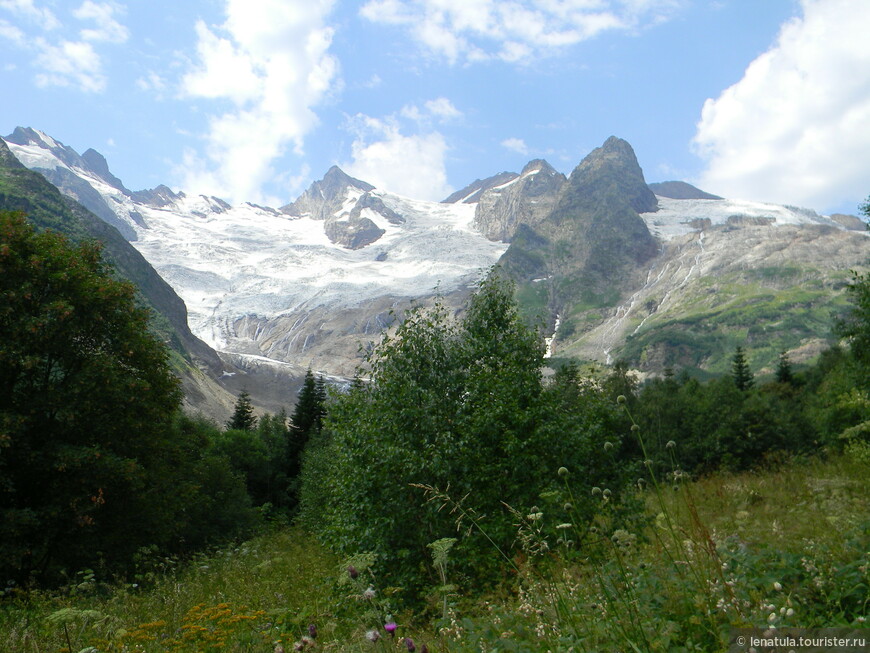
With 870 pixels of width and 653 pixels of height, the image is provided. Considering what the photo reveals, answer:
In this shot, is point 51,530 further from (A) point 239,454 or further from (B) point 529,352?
(A) point 239,454

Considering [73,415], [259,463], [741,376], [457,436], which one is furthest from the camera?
[741,376]

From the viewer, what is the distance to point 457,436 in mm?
10602

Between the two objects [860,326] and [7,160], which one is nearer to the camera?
[860,326]

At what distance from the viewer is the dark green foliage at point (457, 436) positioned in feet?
31.0

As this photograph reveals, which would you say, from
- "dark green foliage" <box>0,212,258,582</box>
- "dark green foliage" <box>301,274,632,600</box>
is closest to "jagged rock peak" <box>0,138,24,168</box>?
"dark green foliage" <box>0,212,258,582</box>

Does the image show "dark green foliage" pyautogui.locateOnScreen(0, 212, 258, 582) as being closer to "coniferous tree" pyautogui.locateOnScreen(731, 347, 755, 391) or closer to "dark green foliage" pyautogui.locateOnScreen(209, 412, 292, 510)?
"dark green foliage" pyautogui.locateOnScreen(209, 412, 292, 510)

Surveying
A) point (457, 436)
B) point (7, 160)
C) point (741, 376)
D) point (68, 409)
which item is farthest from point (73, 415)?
point (7, 160)

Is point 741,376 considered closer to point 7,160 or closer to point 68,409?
point 68,409

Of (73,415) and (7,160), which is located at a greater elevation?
(7,160)

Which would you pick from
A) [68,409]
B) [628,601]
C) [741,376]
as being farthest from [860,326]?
[741,376]

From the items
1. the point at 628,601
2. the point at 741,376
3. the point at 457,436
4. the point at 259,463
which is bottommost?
the point at 259,463

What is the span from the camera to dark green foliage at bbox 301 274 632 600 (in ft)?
31.0

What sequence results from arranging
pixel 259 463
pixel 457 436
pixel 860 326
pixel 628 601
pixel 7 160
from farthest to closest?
pixel 7 160 < pixel 259 463 < pixel 860 326 < pixel 457 436 < pixel 628 601

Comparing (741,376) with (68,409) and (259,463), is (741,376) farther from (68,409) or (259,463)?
(68,409)
